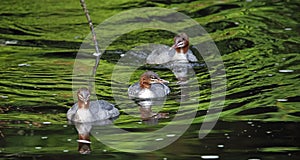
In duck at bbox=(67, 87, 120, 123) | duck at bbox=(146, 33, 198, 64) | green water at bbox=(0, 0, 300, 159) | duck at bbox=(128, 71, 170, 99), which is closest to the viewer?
green water at bbox=(0, 0, 300, 159)

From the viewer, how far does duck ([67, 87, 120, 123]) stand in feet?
36.4

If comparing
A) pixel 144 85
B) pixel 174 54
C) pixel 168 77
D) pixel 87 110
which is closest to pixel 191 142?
pixel 87 110

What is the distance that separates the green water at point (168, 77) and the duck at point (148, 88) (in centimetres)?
31

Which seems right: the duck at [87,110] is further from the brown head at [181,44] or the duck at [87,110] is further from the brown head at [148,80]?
the brown head at [181,44]

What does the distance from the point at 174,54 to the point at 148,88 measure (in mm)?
2845

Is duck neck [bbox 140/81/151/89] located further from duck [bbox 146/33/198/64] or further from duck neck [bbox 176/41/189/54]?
duck neck [bbox 176/41/189/54]

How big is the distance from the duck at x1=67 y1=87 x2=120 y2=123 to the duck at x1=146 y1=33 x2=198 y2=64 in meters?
4.01

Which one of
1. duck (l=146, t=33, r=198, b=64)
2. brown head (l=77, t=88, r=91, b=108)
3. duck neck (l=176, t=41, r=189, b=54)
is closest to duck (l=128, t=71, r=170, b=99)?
brown head (l=77, t=88, r=91, b=108)

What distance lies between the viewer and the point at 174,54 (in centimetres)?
1548

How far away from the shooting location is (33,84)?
517 inches

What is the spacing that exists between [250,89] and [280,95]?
57cm

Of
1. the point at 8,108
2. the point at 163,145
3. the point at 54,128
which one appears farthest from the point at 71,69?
the point at 163,145


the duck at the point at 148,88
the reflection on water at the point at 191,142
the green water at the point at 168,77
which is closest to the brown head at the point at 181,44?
the green water at the point at 168,77

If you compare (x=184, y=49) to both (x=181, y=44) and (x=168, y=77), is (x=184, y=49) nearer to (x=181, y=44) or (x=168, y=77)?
(x=181, y=44)
